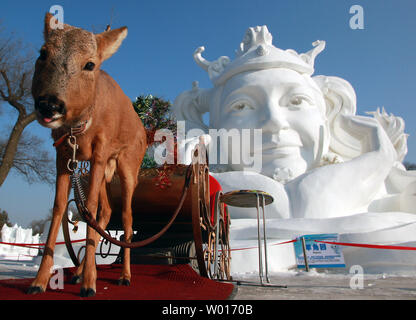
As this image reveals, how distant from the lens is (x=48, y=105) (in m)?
Answer: 1.73

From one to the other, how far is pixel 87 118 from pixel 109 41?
480 millimetres

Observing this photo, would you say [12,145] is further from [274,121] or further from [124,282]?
[124,282]

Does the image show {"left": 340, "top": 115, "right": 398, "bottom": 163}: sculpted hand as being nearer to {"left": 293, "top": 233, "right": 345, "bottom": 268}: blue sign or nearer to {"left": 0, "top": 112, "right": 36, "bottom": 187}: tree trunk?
{"left": 293, "top": 233, "right": 345, "bottom": 268}: blue sign

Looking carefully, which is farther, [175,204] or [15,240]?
[15,240]

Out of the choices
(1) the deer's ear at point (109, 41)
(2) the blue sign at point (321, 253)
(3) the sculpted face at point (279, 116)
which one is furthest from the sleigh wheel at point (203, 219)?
(3) the sculpted face at point (279, 116)

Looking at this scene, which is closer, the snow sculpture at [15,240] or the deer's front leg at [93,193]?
the deer's front leg at [93,193]

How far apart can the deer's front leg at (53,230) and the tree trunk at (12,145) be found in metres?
11.9

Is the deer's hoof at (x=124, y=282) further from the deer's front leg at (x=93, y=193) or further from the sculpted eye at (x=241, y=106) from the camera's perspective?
the sculpted eye at (x=241, y=106)

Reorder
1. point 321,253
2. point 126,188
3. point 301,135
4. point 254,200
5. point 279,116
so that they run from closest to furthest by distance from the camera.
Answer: point 126,188, point 254,200, point 321,253, point 279,116, point 301,135

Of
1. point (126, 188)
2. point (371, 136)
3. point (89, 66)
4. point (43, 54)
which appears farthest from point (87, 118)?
point (371, 136)

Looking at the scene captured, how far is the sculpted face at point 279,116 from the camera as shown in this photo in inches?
358

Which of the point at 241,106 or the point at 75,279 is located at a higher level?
the point at 241,106

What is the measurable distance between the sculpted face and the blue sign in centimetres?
312

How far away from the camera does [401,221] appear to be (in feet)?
23.4
